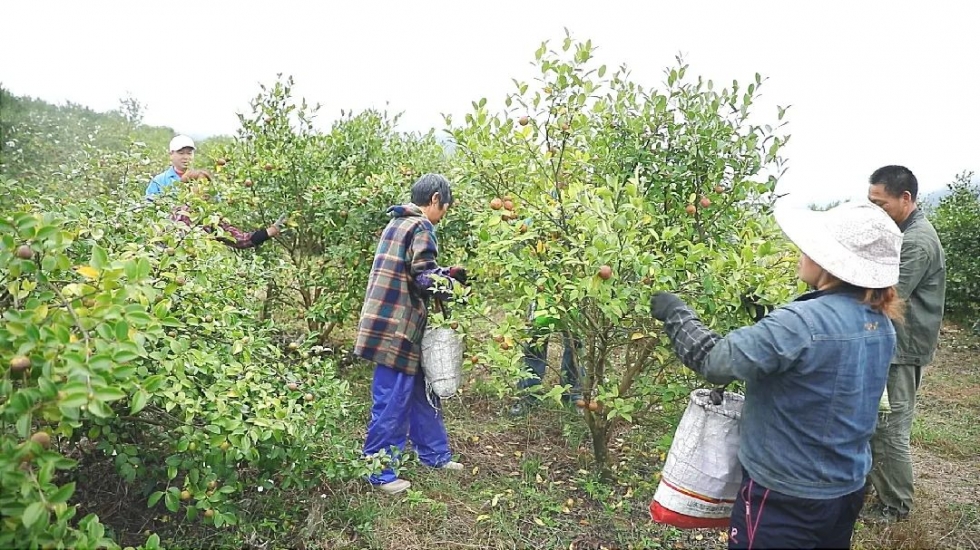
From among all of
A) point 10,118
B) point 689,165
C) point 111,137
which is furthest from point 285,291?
point 111,137

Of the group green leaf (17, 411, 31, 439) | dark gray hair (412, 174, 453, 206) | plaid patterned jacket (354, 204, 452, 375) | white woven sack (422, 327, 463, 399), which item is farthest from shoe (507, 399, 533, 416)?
green leaf (17, 411, 31, 439)

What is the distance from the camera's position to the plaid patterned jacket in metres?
3.18

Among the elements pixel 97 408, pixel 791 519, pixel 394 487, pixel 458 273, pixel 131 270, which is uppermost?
pixel 131 270

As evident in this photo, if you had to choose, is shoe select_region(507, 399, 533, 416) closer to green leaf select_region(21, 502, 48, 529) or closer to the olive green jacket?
the olive green jacket

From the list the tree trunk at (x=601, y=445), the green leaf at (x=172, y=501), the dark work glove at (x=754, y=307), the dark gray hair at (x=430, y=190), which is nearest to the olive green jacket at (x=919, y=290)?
the dark work glove at (x=754, y=307)

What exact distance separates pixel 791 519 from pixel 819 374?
1.40 ft

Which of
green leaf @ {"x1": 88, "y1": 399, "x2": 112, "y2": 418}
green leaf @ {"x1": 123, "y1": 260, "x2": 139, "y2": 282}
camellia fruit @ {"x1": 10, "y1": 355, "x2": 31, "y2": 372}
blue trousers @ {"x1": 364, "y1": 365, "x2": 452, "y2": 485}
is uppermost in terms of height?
green leaf @ {"x1": 123, "y1": 260, "x2": 139, "y2": 282}

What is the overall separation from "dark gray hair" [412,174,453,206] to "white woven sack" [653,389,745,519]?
1687mm

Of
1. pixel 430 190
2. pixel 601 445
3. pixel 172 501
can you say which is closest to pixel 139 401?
pixel 172 501

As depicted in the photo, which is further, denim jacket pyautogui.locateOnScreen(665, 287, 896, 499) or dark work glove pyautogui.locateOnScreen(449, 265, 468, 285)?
dark work glove pyautogui.locateOnScreen(449, 265, 468, 285)

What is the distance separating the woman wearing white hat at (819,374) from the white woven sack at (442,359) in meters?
1.53

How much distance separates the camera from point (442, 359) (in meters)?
3.19

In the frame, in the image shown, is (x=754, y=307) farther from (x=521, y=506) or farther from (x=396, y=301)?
(x=396, y=301)

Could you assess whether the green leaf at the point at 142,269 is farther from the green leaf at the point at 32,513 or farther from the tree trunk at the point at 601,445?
the tree trunk at the point at 601,445
